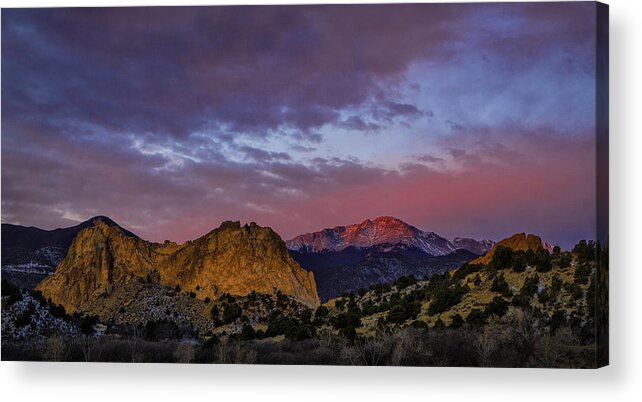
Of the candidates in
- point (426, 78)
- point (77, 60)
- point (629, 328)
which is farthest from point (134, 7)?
point (629, 328)

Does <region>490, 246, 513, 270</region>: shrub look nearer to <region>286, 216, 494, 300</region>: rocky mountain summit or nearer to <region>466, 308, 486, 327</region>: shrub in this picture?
<region>286, 216, 494, 300</region>: rocky mountain summit

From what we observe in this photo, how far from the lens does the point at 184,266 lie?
70.5 ft

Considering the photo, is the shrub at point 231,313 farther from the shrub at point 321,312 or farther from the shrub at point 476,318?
the shrub at point 476,318

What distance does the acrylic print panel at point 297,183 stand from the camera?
20016 mm

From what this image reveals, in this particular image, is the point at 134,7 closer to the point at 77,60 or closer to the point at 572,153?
the point at 77,60

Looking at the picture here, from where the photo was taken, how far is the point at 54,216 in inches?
845

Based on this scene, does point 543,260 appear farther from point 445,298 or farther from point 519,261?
point 445,298

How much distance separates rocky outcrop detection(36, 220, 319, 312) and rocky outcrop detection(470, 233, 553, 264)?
2851 mm

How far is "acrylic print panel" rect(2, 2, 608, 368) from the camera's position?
20.0m

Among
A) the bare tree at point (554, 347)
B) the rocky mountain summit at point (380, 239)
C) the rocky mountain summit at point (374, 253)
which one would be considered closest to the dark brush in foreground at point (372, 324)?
the bare tree at point (554, 347)

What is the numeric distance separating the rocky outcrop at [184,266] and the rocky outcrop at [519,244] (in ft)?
9.35

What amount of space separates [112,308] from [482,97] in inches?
274

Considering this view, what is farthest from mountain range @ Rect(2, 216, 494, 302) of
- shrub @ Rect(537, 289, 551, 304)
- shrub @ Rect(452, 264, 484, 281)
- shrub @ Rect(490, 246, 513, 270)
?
shrub @ Rect(537, 289, 551, 304)

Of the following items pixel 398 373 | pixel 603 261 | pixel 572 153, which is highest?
pixel 572 153
